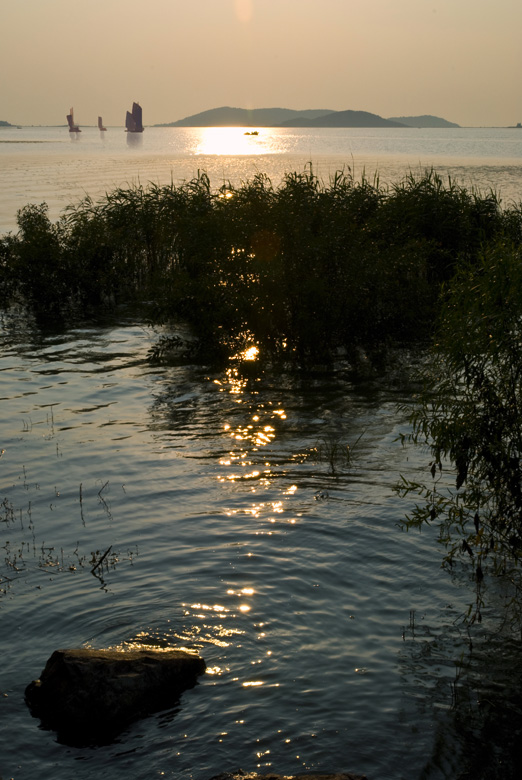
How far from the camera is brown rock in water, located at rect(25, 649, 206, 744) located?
23.6ft

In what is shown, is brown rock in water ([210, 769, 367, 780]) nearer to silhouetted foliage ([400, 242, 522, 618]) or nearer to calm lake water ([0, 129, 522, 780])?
calm lake water ([0, 129, 522, 780])

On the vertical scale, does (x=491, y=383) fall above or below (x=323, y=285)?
below

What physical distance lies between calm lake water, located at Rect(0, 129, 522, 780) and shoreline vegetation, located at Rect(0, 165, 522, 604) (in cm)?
96

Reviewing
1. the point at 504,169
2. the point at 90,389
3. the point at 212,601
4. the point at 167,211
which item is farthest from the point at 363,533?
the point at 504,169

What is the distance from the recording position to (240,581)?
33.1 feet

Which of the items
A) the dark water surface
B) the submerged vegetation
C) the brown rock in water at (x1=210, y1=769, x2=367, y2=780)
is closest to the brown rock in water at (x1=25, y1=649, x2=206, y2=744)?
the dark water surface

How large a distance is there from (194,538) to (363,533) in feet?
7.41

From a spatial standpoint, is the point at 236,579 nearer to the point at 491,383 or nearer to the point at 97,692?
the point at 97,692

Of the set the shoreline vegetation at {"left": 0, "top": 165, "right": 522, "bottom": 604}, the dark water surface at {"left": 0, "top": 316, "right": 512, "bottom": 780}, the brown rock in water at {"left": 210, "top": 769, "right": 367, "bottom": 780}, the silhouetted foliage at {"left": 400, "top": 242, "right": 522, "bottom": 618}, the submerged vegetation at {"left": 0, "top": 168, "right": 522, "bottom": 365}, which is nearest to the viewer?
the brown rock in water at {"left": 210, "top": 769, "right": 367, "bottom": 780}

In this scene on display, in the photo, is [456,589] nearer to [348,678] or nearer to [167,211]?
Result: [348,678]

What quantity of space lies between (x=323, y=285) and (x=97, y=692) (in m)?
14.1

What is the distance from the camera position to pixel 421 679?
8078 millimetres

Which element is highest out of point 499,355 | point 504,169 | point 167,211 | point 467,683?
point 504,169

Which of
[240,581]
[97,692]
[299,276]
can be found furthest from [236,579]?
[299,276]
